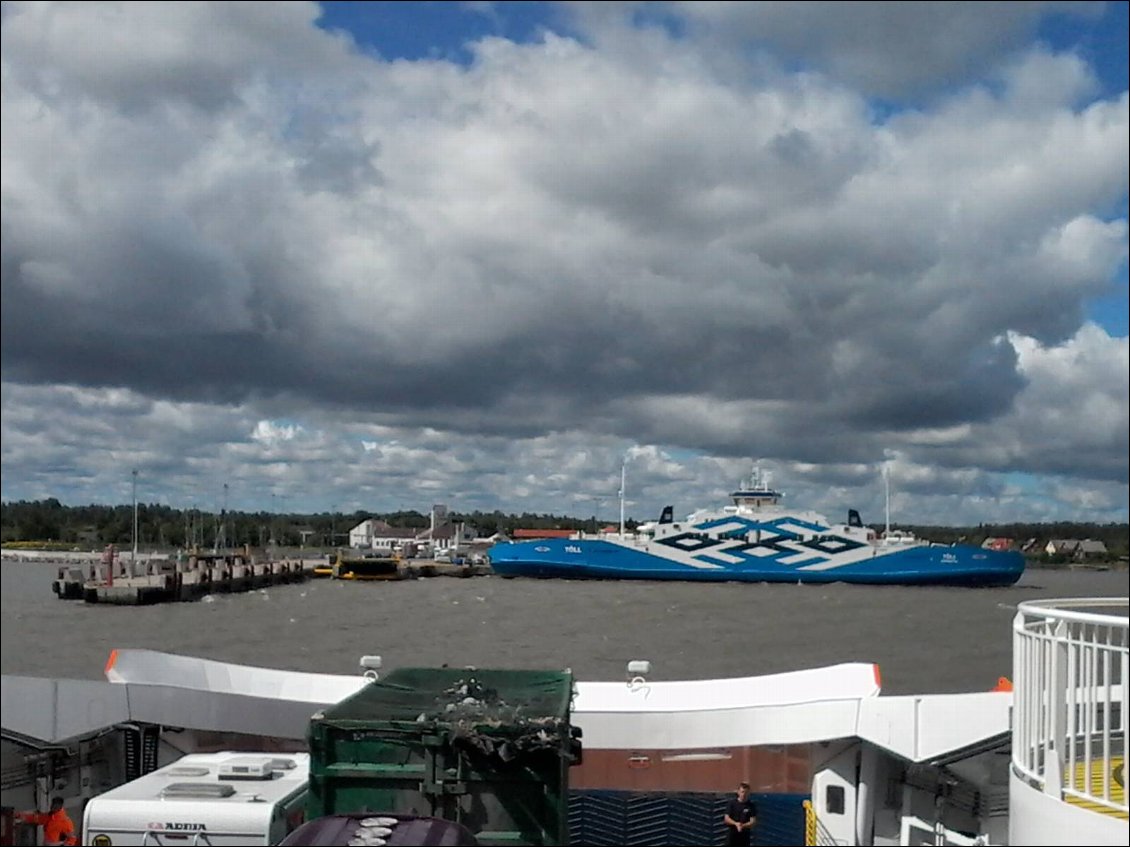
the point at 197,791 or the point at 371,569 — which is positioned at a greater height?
the point at 197,791

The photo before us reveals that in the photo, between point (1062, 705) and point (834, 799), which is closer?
point (1062, 705)

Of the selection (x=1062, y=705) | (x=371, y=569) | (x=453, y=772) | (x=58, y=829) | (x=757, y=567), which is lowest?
(x=371, y=569)

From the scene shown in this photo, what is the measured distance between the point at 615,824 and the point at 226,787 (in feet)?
13.7

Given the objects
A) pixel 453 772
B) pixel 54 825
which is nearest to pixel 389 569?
pixel 54 825

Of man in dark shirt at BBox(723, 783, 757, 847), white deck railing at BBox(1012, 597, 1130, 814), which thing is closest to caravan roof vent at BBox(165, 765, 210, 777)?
man in dark shirt at BBox(723, 783, 757, 847)

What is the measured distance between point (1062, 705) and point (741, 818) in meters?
3.13

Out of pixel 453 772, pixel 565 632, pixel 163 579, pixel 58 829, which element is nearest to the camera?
pixel 453 772

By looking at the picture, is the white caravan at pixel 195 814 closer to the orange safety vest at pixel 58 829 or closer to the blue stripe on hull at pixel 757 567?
the orange safety vest at pixel 58 829

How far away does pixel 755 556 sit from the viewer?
78.2m

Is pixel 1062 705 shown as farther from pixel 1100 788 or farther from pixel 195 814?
pixel 195 814

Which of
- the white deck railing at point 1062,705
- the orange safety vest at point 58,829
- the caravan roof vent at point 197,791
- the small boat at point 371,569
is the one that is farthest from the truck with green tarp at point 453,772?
the small boat at point 371,569

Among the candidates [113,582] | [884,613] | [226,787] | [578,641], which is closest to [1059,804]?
[226,787]

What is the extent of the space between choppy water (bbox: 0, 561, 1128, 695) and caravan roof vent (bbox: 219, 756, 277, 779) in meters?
3.92

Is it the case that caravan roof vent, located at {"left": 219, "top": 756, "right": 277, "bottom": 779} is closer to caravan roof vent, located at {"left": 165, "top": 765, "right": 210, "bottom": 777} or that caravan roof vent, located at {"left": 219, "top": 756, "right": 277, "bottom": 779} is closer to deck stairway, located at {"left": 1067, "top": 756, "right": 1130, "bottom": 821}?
caravan roof vent, located at {"left": 165, "top": 765, "right": 210, "bottom": 777}
